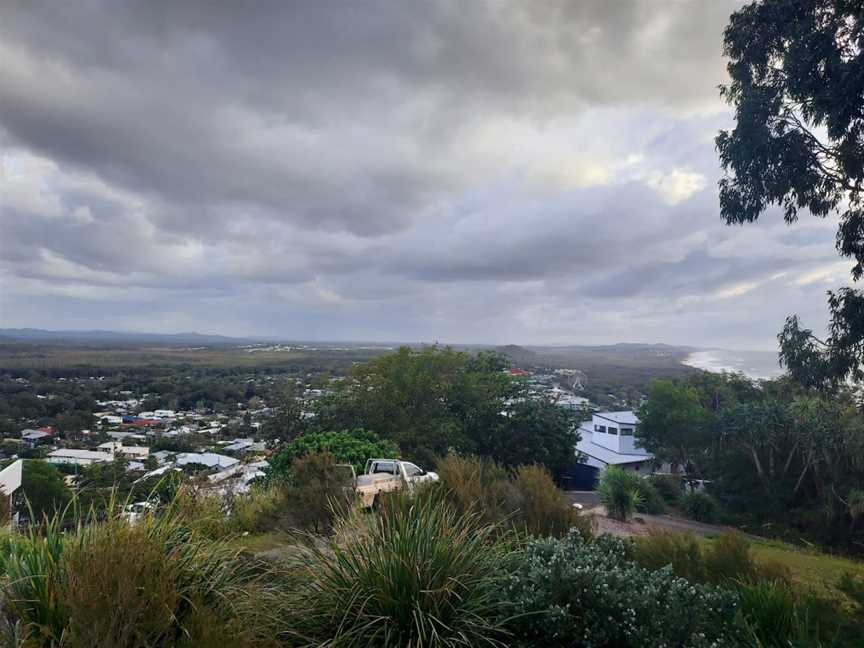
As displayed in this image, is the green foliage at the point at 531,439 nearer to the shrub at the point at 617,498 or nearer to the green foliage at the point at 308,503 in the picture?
the shrub at the point at 617,498

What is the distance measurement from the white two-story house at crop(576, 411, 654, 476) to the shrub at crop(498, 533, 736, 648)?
35.5 m

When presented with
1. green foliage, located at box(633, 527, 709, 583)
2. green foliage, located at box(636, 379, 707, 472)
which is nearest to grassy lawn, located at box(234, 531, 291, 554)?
green foliage, located at box(633, 527, 709, 583)

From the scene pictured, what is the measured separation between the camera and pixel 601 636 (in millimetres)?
3264

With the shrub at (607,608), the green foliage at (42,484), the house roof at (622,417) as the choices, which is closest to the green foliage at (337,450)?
the green foliage at (42,484)

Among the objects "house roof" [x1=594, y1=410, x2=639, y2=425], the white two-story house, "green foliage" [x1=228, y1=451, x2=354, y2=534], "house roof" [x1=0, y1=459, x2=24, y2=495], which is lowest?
the white two-story house

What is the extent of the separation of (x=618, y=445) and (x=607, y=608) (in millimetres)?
40339

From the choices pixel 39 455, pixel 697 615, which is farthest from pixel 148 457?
pixel 697 615

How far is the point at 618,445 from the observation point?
4041 centimetres

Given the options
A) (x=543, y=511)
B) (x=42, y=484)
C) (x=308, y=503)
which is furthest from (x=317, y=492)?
(x=42, y=484)

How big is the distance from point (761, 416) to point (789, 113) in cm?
2267

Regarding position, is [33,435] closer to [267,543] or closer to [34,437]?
[34,437]

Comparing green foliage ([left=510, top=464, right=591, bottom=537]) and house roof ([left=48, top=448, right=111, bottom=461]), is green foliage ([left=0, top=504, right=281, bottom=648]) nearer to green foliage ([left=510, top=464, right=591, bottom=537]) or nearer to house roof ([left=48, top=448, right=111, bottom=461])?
green foliage ([left=510, top=464, right=591, bottom=537])

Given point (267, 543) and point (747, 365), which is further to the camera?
point (747, 365)

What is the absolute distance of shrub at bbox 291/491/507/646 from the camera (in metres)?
3.18
